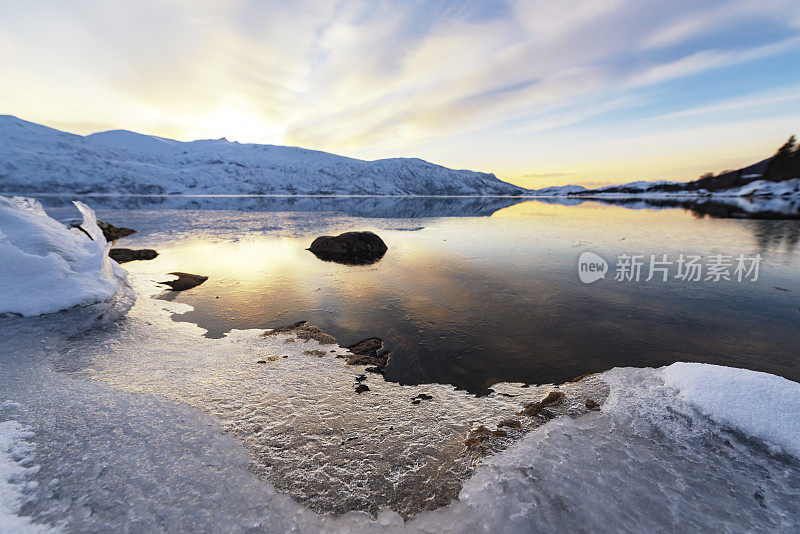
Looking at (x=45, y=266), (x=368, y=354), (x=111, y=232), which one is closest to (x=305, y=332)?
(x=368, y=354)

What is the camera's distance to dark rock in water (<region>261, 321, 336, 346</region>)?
7874 millimetres

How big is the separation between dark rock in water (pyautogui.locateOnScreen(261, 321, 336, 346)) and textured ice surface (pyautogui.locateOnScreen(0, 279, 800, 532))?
5.61ft

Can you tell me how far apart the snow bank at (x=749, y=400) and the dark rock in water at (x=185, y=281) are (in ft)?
49.5

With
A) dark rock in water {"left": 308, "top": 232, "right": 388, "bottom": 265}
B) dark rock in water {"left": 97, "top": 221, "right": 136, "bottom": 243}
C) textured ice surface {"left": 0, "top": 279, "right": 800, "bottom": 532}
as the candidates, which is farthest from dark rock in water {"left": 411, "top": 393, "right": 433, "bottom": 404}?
dark rock in water {"left": 97, "top": 221, "right": 136, "bottom": 243}

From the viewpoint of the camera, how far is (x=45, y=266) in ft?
27.6

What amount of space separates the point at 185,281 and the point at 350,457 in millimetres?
11677

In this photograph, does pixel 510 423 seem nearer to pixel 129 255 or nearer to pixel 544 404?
pixel 544 404

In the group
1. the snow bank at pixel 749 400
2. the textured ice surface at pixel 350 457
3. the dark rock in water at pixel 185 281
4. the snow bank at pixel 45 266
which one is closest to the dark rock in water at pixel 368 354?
the textured ice surface at pixel 350 457

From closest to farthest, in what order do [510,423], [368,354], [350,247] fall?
1. [510,423]
2. [368,354]
3. [350,247]

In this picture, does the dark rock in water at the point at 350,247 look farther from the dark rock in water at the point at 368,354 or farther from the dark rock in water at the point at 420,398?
the dark rock in water at the point at 420,398

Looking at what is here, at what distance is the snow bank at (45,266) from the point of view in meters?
7.65

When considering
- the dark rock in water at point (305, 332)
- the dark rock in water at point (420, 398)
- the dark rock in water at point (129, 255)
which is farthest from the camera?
the dark rock in water at point (129, 255)

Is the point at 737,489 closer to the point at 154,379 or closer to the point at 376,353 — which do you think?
the point at 376,353

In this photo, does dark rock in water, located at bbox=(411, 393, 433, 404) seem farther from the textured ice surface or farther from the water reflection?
the water reflection
